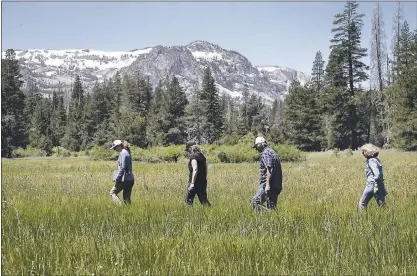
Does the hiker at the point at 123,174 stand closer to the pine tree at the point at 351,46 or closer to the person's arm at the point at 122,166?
the person's arm at the point at 122,166

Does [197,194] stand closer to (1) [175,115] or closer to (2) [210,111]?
(2) [210,111]

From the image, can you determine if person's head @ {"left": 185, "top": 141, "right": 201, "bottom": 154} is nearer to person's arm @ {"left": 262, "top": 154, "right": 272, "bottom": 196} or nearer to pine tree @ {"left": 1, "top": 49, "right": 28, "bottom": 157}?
person's arm @ {"left": 262, "top": 154, "right": 272, "bottom": 196}

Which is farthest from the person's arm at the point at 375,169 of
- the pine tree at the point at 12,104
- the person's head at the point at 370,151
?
the pine tree at the point at 12,104

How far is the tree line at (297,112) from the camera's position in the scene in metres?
41.4

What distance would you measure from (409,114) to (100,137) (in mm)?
52947

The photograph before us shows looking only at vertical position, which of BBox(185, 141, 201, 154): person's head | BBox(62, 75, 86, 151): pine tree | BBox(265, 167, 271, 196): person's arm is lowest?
BBox(265, 167, 271, 196): person's arm

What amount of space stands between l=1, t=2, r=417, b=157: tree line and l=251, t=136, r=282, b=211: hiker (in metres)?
33.0

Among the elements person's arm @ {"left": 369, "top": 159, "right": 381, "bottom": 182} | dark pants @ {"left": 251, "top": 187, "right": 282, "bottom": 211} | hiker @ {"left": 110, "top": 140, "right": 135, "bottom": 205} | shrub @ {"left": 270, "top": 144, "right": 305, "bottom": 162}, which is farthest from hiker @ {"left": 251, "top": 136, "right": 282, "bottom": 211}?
shrub @ {"left": 270, "top": 144, "right": 305, "bottom": 162}

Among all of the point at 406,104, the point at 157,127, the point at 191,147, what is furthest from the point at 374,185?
the point at 157,127

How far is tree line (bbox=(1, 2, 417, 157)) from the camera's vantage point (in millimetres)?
41406

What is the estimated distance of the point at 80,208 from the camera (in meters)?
7.58

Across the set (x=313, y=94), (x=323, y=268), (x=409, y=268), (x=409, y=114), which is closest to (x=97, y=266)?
(x=323, y=268)

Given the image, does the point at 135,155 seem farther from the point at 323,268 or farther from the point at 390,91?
the point at 323,268

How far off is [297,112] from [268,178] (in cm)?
5475
